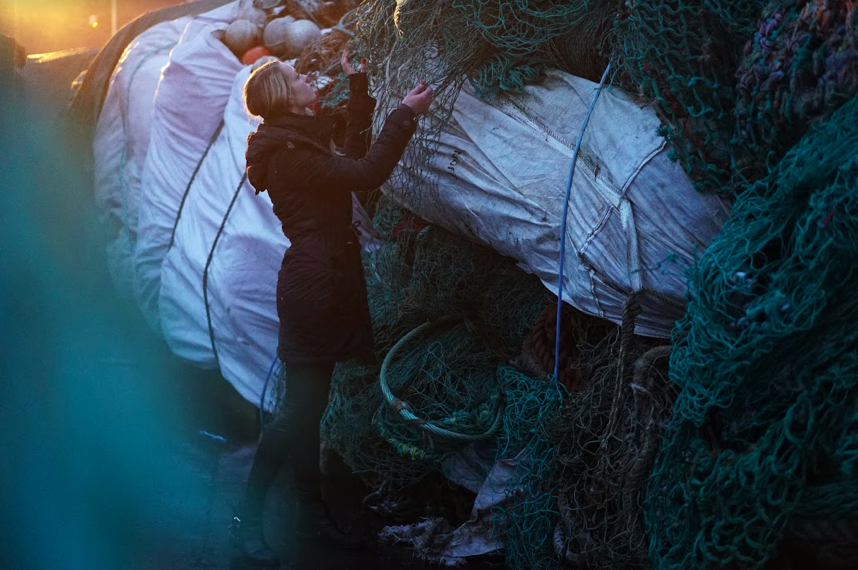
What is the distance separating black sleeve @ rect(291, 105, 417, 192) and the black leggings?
74cm

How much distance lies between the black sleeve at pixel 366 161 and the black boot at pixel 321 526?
134cm

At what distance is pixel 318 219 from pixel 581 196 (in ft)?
3.45

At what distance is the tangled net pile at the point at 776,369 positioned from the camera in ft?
7.80

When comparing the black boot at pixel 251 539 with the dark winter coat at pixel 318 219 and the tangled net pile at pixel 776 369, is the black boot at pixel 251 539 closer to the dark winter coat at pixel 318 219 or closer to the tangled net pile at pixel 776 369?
the dark winter coat at pixel 318 219

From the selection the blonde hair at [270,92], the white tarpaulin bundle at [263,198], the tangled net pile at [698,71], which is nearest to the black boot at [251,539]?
the white tarpaulin bundle at [263,198]

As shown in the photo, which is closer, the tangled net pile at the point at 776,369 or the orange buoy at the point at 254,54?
the tangled net pile at the point at 776,369

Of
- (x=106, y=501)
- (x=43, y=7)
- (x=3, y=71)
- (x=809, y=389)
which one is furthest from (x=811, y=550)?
(x=43, y=7)

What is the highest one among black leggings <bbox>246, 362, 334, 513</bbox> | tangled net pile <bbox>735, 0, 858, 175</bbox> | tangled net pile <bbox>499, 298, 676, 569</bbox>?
tangled net pile <bbox>735, 0, 858, 175</bbox>

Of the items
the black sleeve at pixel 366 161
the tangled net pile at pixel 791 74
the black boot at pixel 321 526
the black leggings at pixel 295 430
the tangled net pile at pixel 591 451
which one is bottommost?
the black boot at pixel 321 526

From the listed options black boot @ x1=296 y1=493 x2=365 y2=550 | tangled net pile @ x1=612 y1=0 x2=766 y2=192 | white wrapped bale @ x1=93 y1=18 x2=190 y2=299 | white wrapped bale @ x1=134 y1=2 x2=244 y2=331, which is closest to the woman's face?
tangled net pile @ x1=612 y1=0 x2=766 y2=192

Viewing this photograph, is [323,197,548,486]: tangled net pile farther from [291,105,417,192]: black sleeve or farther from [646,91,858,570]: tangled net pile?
[646,91,858,570]: tangled net pile

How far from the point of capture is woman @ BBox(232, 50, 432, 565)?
3.58 m

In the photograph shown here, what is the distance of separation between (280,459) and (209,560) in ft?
1.63

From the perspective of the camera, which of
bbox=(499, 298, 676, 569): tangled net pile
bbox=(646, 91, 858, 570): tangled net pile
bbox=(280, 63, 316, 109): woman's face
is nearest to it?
bbox=(646, 91, 858, 570): tangled net pile
